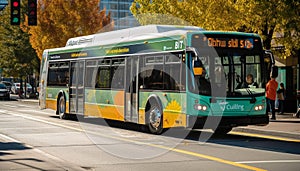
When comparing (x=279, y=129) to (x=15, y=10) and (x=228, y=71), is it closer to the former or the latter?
(x=228, y=71)

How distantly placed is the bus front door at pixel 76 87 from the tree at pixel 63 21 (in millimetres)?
20511

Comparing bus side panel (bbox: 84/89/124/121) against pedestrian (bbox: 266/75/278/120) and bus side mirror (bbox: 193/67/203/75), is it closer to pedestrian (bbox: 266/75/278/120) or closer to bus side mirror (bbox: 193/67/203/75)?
bus side mirror (bbox: 193/67/203/75)

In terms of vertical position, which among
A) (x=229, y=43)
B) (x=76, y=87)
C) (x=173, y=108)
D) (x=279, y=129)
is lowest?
(x=279, y=129)

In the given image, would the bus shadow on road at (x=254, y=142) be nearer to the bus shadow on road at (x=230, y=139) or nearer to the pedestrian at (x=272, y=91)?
the bus shadow on road at (x=230, y=139)

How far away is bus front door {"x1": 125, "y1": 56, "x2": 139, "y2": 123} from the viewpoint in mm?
18750

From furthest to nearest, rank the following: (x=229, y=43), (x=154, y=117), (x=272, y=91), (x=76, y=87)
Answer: (x=76, y=87) < (x=272, y=91) < (x=154, y=117) < (x=229, y=43)

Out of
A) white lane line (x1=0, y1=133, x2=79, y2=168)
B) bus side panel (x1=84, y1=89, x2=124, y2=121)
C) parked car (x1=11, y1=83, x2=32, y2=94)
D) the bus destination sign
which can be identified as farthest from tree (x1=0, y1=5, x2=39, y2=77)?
the bus destination sign

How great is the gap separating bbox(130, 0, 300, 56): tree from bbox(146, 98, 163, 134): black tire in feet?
25.4

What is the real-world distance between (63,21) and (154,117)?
2861 cm

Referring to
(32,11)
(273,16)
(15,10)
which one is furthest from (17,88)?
(273,16)

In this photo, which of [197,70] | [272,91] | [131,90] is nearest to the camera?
[197,70]

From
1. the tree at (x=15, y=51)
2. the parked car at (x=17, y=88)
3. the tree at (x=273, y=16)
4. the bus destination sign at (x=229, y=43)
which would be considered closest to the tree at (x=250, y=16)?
the tree at (x=273, y=16)

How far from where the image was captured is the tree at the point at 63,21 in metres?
44.8

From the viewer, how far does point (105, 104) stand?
20.9m
